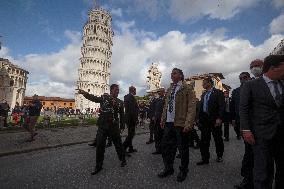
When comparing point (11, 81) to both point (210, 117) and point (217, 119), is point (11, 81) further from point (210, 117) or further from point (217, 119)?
point (217, 119)

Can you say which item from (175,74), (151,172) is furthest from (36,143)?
(175,74)

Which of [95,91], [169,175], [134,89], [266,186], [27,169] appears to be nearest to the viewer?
[266,186]

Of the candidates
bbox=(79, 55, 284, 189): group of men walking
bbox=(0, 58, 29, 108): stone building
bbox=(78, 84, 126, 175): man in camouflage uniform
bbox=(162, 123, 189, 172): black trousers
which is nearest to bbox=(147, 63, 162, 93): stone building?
bbox=(0, 58, 29, 108): stone building

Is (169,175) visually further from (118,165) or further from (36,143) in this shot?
(36,143)

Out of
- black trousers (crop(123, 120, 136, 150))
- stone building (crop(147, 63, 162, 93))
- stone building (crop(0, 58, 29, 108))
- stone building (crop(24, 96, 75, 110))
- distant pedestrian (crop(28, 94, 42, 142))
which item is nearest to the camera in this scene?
black trousers (crop(123, 120, 136, 150))

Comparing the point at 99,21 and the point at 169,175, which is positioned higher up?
the point at 99,21

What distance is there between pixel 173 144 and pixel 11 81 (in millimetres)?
99951

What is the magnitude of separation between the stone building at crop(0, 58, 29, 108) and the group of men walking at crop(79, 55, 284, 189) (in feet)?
299

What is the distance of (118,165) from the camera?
680cm

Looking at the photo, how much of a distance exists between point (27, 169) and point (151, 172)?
10.1 ft

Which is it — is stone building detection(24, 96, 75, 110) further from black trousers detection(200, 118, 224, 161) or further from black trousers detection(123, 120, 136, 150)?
black trousers detection(200, 118, 224, 161)

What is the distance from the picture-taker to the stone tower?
105m

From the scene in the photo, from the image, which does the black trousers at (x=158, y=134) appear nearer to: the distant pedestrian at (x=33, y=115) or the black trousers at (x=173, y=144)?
the black trousers at (x=173, y=144)

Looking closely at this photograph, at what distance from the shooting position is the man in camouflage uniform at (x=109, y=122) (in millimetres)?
6320
